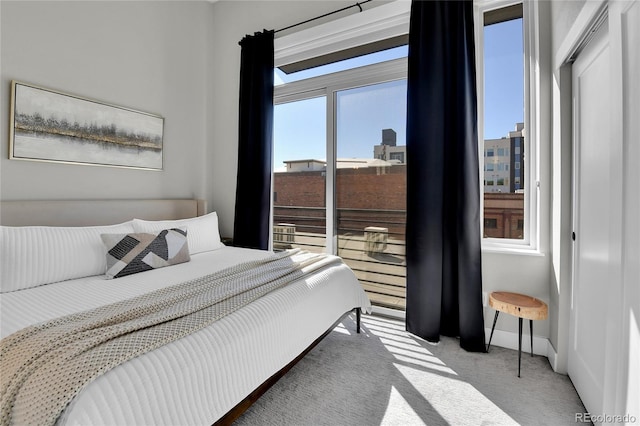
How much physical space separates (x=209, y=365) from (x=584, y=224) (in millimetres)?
1919

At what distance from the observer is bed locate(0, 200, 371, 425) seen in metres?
0.93

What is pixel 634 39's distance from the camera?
105 cm

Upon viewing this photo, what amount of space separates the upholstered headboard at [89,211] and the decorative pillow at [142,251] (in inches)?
21.0

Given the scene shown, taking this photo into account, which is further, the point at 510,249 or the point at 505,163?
the point at 505,163

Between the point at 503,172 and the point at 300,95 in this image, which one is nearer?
the point at 503,172

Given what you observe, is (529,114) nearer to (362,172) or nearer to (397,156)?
(397,156)

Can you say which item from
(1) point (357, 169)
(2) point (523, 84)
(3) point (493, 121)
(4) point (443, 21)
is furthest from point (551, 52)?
(1) point (357, 169)

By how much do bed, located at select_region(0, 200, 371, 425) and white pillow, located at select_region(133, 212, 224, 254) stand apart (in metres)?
0.01

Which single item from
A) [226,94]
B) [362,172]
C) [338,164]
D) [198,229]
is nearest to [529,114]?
[362,172]

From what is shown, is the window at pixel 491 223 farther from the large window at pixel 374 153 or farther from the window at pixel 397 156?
the window at pixel 397 156

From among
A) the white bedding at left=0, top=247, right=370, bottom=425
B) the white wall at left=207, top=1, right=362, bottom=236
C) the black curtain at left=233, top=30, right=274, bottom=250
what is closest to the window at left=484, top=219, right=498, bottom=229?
the white bedding at left=0, top=247, right=370, bottom=425

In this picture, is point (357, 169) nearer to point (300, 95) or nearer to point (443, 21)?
point (300, 95)

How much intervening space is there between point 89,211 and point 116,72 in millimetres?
1180

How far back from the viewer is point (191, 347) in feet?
3.62
